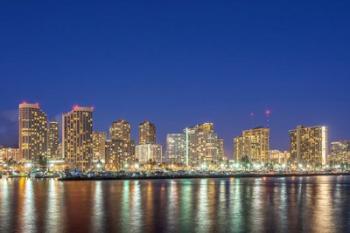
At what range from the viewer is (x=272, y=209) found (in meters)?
47.5

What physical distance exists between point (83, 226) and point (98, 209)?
11.8 meters

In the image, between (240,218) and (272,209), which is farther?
(272,209)

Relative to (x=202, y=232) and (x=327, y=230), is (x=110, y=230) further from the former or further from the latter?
(x=327, y=230)

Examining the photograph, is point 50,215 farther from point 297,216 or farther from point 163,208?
point 297,216

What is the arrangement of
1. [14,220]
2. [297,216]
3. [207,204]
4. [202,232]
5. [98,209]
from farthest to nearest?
[207,204], [98,209], [297,216], [14,220], [202,232]

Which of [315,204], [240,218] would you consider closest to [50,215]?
[240,218]

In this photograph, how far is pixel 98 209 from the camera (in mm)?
46906

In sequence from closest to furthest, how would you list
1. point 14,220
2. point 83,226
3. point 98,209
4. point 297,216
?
point 83,226
point 14,220
point 297,216
point 98,209

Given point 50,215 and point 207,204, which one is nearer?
point 50,215

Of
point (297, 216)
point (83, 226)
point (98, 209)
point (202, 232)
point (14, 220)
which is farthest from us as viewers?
point (98, 209)

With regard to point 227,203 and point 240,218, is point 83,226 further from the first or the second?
point 227,203

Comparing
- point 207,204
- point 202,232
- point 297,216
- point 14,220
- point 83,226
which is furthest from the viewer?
point 207,204

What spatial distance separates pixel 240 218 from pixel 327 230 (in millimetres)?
7835

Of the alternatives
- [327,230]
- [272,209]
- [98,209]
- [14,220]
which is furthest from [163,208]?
[327,230]
